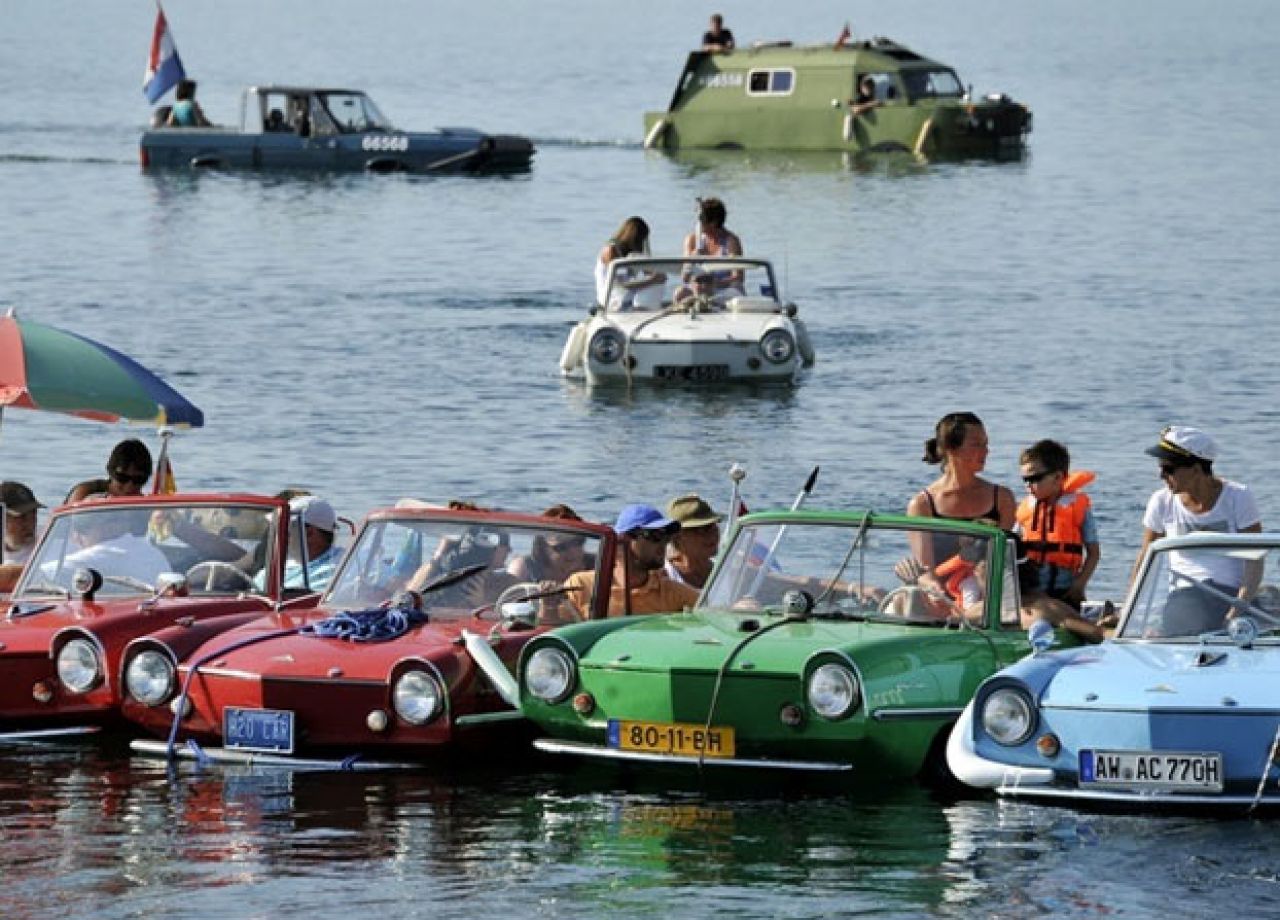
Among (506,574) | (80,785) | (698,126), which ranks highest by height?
(698,126)

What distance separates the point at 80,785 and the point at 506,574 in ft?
6.96

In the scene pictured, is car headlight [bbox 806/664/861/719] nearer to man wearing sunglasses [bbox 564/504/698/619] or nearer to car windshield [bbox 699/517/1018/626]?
car windshield [bbox 699/517/1018/626]

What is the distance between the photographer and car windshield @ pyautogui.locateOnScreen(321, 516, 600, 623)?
→ 14.1 meters

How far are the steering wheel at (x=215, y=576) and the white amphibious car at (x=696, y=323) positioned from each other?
14.1 m

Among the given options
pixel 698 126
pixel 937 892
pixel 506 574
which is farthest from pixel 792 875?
pixel 698 126

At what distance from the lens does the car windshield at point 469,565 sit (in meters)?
14.1

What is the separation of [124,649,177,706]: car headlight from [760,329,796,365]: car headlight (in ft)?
52.6

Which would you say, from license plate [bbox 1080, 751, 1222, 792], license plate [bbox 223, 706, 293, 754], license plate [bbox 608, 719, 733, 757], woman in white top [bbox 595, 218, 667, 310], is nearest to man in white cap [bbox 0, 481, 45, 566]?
license plate [bbox 223, 706, 293, 754]

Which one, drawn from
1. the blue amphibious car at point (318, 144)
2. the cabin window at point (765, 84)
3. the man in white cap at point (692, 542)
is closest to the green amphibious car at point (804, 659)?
the man in white cap at point (692, 542)

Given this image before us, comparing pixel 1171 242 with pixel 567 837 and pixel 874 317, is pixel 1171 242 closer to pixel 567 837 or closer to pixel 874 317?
pixel 874 317

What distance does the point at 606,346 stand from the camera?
2994 centimetres

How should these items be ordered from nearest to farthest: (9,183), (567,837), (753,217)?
(567,837)
(753,217)
(9,183)

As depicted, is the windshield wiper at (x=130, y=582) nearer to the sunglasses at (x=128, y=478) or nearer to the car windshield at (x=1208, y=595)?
the sunglasses at (x=128, y=478)

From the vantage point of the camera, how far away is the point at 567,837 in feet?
41.3
